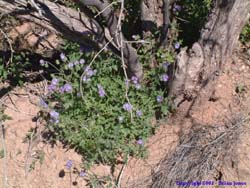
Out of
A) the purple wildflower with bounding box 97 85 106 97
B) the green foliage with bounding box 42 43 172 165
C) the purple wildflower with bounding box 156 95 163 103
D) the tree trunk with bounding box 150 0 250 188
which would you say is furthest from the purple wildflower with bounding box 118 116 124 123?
the tree trunk with bounding box 150 0 250 188

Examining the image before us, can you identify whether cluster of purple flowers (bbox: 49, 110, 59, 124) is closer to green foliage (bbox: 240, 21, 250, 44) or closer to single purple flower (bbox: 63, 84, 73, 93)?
single purple flower (bbox: 63, 84, 73, 93)

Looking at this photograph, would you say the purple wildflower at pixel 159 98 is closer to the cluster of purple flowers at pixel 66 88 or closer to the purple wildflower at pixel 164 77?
the purple wildflower at pixel 164 77

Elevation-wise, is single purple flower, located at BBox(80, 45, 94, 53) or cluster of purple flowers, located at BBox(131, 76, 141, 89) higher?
single purple flower, located at BBox(80, 45, 94, 53)

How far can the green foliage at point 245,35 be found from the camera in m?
3.54

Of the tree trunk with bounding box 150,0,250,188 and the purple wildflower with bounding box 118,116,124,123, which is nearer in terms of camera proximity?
the tree trunk with bounding box 150,0,250,188

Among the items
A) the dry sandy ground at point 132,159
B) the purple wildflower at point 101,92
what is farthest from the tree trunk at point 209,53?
the purple wildflower at point 101,92

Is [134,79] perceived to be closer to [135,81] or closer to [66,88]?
[135,81]

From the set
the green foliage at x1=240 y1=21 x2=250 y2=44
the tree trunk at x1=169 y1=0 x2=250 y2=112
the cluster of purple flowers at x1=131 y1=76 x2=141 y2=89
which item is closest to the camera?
the tree trunk at x1=169 y1=0 x2=250 y2=112

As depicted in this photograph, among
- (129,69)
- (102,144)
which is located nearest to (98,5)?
(129,69)

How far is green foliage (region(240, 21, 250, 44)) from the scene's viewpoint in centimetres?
354

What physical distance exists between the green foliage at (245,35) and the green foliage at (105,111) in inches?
30.0

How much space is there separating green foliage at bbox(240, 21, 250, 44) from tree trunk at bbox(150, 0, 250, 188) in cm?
58

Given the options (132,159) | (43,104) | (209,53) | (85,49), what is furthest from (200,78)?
(43,104)

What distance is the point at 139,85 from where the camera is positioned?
3.11 metres
